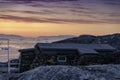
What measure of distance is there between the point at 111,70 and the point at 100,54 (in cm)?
3231

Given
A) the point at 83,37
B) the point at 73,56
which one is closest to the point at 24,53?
the point at 73,56

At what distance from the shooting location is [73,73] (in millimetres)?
8594

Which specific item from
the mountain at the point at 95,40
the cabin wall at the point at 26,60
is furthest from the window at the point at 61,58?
the mountain at the point at 95,40

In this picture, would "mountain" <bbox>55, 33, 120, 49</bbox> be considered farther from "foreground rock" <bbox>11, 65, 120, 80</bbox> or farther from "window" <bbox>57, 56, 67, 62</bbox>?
"foreground rock" <bbox>11, 65, 120, 80</bbox>

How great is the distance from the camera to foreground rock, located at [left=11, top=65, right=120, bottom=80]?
27.8 ft

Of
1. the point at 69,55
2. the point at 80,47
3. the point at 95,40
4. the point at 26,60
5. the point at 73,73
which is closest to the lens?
the point at 73,73

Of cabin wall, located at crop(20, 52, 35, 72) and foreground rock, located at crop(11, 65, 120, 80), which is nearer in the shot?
foreground rock, located at crop(11, 65, 120, 80)

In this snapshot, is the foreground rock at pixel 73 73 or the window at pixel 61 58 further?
the window at pixel 61 58

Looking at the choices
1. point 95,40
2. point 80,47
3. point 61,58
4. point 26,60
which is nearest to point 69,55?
point 61,58

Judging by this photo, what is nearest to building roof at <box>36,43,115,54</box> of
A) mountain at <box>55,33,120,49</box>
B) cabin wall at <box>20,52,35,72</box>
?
cabin wall at <box>20,52,35,72</box>

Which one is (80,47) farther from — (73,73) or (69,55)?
(73,73)

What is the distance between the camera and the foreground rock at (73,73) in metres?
8.48

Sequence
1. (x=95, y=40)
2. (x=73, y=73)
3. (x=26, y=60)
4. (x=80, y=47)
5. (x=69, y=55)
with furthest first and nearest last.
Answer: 1. (x=95, y=40)
2. (x=26, y=60)
3. (x=80, y=47)
4. (x=69, y=55)
5. (x=73, y=73)

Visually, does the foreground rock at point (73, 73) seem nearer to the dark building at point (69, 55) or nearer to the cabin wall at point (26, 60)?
the dark building at point (69, 55)
